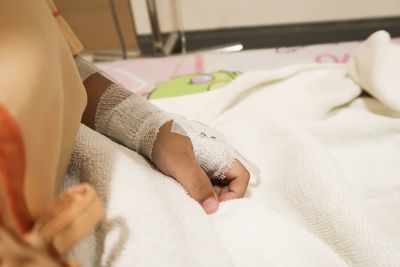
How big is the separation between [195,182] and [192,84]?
593 mm

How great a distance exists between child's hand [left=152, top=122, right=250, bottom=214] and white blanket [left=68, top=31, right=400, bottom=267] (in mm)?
14

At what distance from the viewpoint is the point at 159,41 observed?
1.55 metres

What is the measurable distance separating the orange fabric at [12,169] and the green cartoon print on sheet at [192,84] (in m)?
0.74

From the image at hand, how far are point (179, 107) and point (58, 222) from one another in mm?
612

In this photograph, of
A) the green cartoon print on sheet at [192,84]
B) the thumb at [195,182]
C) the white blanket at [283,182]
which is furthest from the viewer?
the green cartoon print on sheet at [192,84]

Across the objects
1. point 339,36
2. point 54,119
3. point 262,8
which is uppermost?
point 54,119

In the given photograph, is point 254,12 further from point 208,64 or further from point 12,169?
point 12,169

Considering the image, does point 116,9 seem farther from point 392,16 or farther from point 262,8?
point 392,16

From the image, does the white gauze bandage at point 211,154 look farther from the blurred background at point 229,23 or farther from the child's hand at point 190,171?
the blurred background at point 229,23

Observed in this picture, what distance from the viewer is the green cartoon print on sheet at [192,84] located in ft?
3.14

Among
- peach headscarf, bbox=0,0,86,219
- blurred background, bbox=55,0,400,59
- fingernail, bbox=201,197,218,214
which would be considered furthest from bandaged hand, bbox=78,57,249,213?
blurred background, bbox=55,0,400,59

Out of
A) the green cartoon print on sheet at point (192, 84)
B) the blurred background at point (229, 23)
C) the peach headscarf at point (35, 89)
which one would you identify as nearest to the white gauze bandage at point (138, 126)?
the peach headscarf at point (35, 89)

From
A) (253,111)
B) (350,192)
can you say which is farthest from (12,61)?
(253,111)

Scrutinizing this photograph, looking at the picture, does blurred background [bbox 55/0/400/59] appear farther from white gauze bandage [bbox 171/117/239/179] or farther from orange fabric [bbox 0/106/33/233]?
orange fabric [bbox 0/106/33/233]
